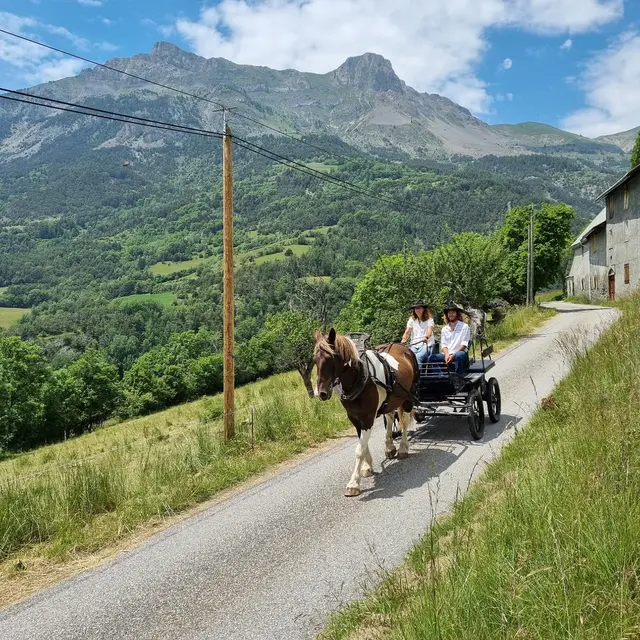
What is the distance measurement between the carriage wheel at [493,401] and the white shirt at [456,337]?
1044mm

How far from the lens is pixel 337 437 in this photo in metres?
10.1

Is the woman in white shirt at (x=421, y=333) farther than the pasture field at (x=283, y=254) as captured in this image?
No

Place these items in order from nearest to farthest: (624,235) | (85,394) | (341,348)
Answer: (341,348) → (624,235) → (85,394)

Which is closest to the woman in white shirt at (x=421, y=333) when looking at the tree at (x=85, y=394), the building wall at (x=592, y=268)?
the building wall at (x=592, y=268)

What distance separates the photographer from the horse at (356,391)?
648 cm

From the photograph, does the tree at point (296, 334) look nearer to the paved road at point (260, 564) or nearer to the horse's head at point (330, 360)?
the paved road at point (260, 564)

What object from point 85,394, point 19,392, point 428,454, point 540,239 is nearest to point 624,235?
point 540,239

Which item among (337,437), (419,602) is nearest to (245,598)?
(419,602)

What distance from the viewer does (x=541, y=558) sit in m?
3.17

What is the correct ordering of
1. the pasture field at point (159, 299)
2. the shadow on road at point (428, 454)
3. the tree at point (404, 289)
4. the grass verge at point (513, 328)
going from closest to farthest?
the shadow on road at point (428, 454), the grass verge at point (513, 328), the tree at point (404, 289), the pasture field at point (159, 299)

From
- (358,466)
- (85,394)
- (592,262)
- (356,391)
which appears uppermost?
(592,262)

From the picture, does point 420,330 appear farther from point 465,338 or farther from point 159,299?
point 159,299

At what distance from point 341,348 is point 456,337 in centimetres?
351

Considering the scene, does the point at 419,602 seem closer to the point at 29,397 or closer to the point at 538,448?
the point at 538,448
